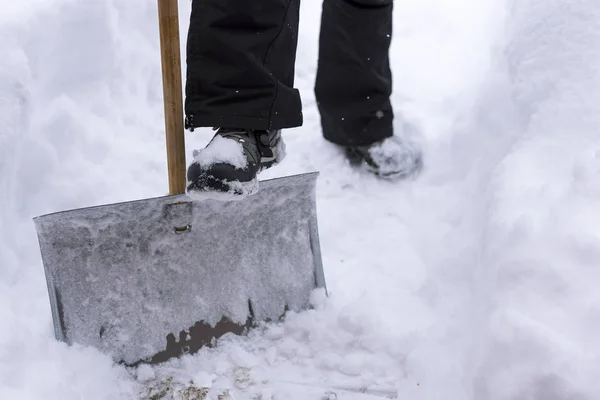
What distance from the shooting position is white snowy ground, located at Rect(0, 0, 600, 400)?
129 cm

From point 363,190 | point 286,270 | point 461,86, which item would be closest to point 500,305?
point 286,270

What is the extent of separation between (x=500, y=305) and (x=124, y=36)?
1.81 m

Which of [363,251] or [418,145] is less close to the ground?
[418,145]

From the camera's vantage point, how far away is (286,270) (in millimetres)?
1655

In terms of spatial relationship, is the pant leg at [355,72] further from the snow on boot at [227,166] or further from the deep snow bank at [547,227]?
the snow on boot at [227,166]

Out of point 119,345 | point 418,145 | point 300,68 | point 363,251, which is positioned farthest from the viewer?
point 300,68

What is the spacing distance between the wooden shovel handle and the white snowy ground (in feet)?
1.39

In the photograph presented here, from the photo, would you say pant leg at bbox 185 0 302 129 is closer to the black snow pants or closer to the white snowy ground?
the black snow pants

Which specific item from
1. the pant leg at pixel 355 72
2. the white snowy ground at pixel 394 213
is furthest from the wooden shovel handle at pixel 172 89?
the pant leg at pixel 355 72

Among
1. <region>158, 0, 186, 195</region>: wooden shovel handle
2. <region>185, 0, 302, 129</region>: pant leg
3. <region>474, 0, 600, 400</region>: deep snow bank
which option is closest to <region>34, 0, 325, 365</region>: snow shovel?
<region>158, 0, 186, 195</region>: wooden shovel handle

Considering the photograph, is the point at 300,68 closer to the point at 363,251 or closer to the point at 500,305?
the point at 363,251

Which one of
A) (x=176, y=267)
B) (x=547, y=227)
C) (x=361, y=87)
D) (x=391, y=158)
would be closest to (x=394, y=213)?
(x=391, y=158)

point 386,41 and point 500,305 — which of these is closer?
point 500,305

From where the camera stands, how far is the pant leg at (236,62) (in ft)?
4.30
